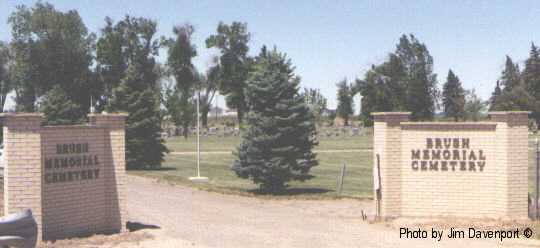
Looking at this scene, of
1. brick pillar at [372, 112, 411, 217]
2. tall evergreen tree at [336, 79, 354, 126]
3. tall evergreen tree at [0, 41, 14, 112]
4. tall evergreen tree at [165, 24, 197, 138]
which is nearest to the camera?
brick pillar at [372, 112, 411, 217]

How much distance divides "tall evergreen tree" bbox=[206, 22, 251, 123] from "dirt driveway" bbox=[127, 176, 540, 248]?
251ft

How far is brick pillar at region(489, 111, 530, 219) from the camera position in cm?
1612

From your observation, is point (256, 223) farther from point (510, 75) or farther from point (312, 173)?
point (510, 75)

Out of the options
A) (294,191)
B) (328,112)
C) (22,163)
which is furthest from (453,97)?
(22,163)

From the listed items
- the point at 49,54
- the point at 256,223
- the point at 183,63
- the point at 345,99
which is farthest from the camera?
the point at 345,99

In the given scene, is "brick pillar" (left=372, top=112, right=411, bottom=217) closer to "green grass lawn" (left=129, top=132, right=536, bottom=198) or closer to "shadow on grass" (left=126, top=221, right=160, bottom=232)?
"shadow on grass" (left=126, top=221, right=160, bottom=232)

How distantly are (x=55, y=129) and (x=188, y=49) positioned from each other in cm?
8514

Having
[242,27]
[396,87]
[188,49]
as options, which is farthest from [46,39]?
[396,87]

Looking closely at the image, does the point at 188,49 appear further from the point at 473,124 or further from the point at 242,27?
the point at 473,124

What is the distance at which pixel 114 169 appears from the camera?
15102 millimetres

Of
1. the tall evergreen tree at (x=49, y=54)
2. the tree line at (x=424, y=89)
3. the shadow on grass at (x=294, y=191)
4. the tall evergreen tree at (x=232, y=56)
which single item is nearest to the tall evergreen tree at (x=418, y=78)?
the tree line at (x=424, y=89)

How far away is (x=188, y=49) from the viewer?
9825cm

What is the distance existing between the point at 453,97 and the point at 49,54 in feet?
193

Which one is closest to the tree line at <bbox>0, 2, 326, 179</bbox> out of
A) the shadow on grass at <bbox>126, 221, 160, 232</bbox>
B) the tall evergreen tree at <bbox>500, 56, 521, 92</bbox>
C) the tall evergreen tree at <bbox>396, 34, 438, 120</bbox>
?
the shadow on grass at <bbox>126, 221, 160, 232</bbox>
